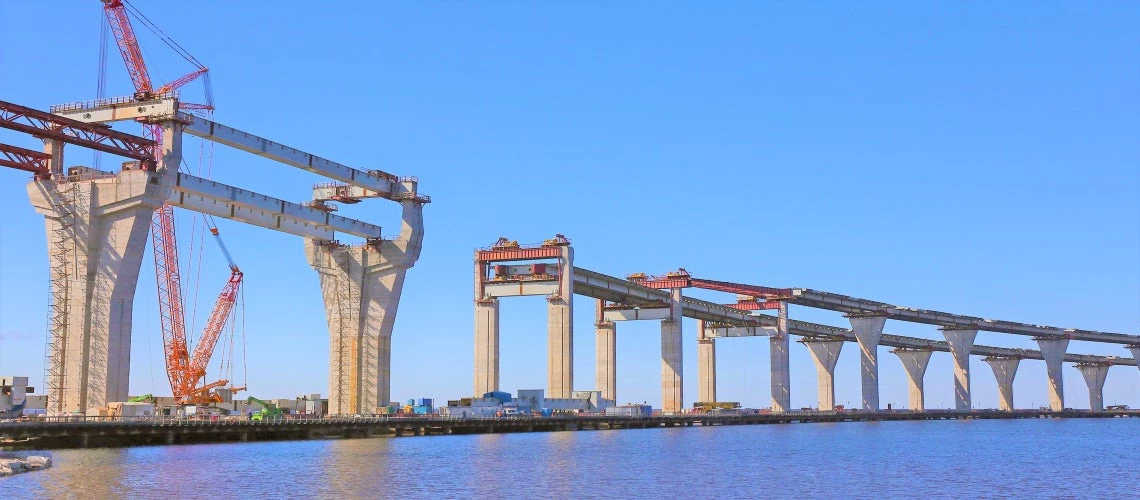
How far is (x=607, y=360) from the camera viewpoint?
158750 mm

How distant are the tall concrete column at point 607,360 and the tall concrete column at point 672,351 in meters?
7.12

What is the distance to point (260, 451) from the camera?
8788 cm

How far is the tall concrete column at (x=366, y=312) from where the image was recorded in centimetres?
12381

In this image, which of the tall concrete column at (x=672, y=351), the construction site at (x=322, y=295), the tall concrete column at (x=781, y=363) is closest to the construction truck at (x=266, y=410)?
the construction site at (x=322, y=295)

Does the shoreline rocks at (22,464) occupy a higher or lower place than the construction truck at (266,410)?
lower

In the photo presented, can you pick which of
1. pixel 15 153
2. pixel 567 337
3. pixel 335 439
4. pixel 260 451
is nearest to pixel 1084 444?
pixel 567 337

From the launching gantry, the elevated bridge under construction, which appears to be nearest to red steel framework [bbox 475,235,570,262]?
the elevated bridge under construction

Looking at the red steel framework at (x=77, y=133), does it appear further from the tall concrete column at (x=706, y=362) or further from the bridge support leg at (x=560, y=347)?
the tall concrete column at (x=706, y=362)

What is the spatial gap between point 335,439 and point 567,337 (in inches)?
1474

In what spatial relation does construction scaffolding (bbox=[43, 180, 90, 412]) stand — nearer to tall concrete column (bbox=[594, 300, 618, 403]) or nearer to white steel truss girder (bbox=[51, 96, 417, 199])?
white steel truss girder (bbox=[51, 96, 417, 199])

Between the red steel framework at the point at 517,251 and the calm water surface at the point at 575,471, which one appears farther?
the red steel framework at the point at 517,251

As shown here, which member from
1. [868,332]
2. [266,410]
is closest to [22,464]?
[266,410]

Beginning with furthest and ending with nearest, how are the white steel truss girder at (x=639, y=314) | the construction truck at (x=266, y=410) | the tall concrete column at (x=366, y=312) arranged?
the white steel truss girder at (x=639, y=314)
the tall concrete column at (x=366, y=312)
the construction truck at (x=266, y=410)

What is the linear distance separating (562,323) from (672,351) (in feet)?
97.1
